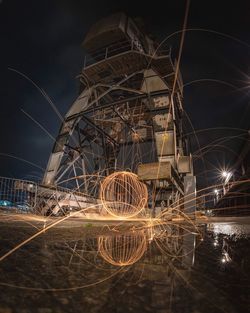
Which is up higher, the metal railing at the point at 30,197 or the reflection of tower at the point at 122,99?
the reflection of tower at the point at 122,99

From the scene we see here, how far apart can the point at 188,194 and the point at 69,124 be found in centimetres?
925

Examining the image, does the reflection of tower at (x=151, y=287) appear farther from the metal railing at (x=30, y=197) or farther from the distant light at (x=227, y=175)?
the distant light at (x=227, y=175)

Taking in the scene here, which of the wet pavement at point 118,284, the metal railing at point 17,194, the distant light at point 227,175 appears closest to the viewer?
the wet pavement at point 118,284

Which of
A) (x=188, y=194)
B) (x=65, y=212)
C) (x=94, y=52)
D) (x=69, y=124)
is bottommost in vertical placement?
(x=65, y=212)

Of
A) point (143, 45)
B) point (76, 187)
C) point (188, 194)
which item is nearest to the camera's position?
point (188, 194)

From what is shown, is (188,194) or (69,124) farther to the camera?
(69,124)

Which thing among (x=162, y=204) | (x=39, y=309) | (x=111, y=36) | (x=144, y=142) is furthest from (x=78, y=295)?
(x=144, y=142)

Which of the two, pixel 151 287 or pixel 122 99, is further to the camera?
pixel 122 99

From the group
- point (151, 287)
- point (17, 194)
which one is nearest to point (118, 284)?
point (151, 287)

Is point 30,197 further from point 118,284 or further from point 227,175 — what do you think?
point 227,175

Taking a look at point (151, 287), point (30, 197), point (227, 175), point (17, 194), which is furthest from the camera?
point (227, 175)

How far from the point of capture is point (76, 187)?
620 inches

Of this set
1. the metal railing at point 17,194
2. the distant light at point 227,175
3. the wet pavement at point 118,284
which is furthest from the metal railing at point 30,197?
the distant light at point 227,175

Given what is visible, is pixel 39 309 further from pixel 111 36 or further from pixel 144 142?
pixel 144 142
